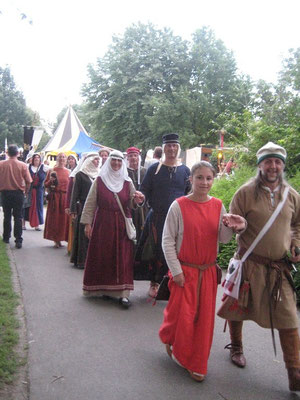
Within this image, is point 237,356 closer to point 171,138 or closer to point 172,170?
point 172,170

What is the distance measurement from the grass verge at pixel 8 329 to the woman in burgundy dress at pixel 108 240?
1.00 metres

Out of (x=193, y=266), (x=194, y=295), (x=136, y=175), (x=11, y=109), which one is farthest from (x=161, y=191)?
(x=11, y=109)

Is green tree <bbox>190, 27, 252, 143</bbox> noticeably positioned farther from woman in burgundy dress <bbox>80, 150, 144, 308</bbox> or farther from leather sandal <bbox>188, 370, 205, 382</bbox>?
leather sandal <bbox>188, 370, 205, 382</bbox>

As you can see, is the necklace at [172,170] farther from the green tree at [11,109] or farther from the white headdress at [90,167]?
the green tree at [11,109]

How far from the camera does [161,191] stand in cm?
555

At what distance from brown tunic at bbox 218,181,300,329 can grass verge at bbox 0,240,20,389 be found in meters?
1.91

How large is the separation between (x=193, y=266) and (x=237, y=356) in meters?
0.97

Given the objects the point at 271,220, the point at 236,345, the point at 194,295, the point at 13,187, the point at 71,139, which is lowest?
the point at 236,345

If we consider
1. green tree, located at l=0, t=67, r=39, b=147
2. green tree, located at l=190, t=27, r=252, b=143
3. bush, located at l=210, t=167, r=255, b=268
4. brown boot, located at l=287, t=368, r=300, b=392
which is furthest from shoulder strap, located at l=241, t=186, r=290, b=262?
green tree, located at l=0, t=67, r=39, b=147

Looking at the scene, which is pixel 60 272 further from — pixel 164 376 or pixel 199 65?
pixel 199 65

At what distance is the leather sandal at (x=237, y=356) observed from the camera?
12.7 ft

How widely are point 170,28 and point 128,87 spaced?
5636mm

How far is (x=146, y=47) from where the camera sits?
3089cm

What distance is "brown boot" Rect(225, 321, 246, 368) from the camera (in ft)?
12.7
